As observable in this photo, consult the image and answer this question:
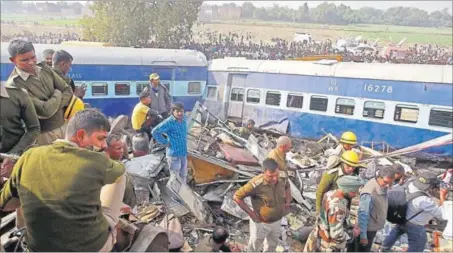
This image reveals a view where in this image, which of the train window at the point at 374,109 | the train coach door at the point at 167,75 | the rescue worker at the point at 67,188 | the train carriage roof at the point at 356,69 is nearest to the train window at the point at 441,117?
the train carriage roof at the point at 356,69

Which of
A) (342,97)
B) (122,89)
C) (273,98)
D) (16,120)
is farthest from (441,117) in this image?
(16,120)

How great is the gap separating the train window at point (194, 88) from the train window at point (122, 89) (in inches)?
48.7

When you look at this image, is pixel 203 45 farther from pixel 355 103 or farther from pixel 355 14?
pixel 355 103

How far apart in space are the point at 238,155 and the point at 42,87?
3910mm

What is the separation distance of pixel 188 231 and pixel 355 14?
2866mm

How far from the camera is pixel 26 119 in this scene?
2.38 m

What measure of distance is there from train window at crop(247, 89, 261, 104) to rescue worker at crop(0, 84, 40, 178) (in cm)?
763

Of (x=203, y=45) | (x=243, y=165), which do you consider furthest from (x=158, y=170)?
(x=203, y=45)

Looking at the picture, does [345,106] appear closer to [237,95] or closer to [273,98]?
[273,98]

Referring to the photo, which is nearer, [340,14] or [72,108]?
[72,108]

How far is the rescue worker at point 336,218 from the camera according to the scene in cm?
306

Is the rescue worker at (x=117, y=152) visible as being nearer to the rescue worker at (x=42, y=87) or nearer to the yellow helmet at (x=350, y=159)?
the rescue worker at (x=42, y=87)

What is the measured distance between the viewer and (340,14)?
3.27 m

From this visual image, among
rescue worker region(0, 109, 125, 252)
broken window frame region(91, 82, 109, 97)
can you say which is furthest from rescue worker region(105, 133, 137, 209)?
broken window frame region(91, 82, 109, 97)
